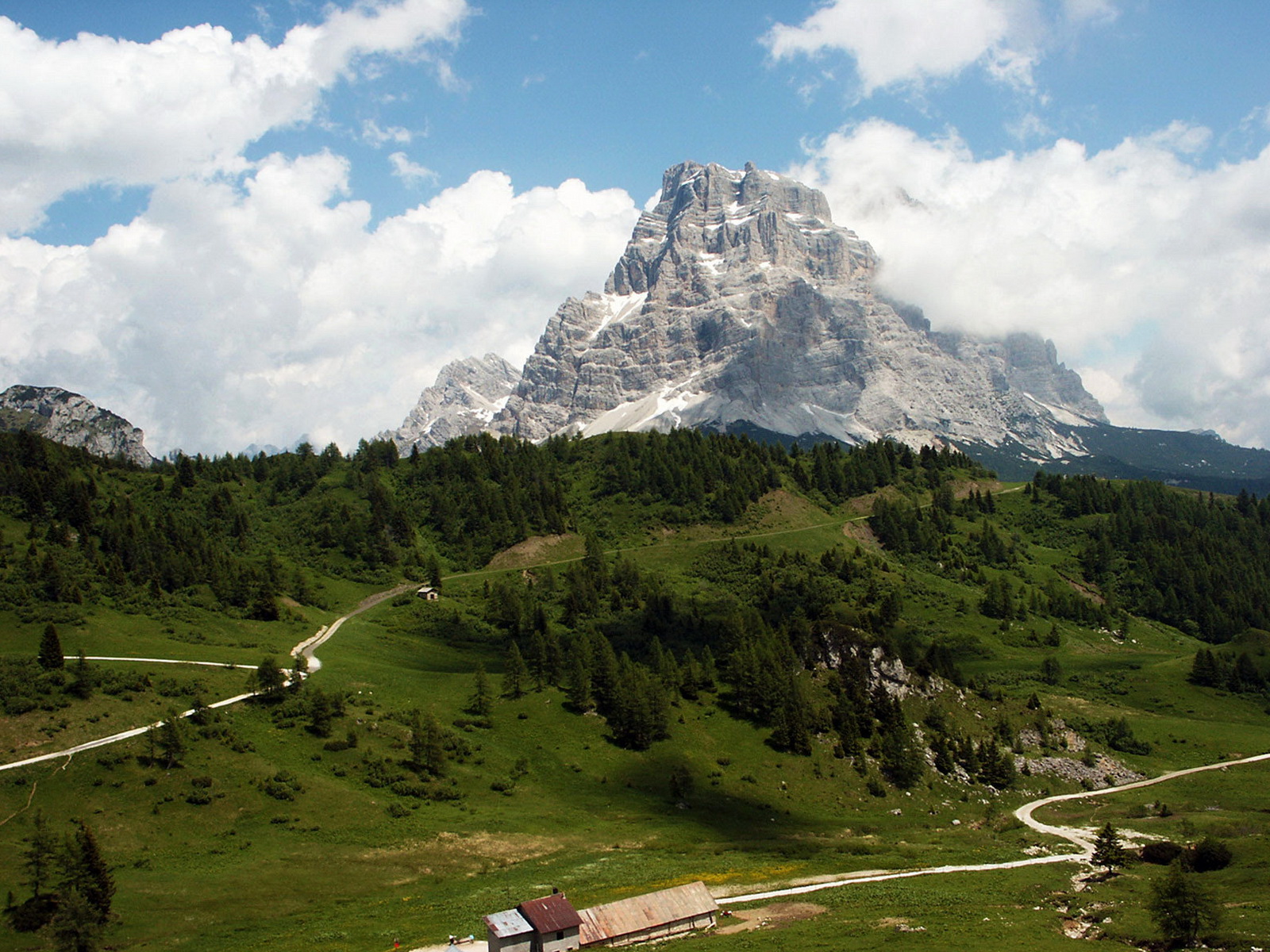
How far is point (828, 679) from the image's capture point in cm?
12212

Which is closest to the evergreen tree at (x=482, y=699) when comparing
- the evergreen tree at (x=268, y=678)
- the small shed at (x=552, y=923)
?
the evergreen tree at (x=268, y=678)

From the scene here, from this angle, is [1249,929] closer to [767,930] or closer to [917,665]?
[767,930]

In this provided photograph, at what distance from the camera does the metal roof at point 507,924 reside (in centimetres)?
5366

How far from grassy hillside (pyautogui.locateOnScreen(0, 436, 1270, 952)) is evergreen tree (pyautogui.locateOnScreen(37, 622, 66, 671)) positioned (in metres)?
2.36

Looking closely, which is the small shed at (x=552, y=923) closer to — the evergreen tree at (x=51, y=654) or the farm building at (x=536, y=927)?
the farm building at (x=536, y=927)

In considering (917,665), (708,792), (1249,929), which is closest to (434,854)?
(708,792)

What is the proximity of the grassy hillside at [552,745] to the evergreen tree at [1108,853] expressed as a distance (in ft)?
4.64

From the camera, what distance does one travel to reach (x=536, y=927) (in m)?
54.2

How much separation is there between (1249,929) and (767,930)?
28325 mm

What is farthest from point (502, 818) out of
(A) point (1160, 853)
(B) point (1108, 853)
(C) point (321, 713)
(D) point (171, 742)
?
(A) point (1160, 853)

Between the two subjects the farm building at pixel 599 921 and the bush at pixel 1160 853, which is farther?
the bush at pixel 1160 853

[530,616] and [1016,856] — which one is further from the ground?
[530,616]

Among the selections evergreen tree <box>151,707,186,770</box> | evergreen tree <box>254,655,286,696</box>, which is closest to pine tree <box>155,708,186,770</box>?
evergreen tree <box>151,707,186,770</box>

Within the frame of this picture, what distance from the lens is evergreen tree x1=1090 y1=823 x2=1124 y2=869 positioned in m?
71.1
